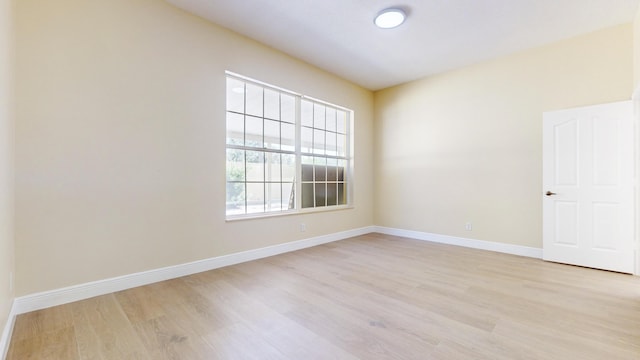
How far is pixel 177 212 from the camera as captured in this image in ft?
9.83

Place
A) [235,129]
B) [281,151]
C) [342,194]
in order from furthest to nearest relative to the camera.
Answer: [342,194] < [281,151] < [235,129]

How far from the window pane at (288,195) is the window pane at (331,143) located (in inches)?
45.1

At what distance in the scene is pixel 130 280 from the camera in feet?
8.73

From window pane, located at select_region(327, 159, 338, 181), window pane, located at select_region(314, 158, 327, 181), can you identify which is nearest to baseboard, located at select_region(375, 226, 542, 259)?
window pane, located at select_region(327, 159, 338, 181)

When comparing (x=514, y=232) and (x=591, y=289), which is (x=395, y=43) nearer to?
(x=514, y=232)

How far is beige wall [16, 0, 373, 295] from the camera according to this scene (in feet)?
7.34

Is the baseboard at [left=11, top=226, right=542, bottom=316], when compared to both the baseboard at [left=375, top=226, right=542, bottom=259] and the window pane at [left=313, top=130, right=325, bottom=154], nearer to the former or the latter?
Result: the baseboard at [left=375, top=226, right=542, bottom=259]

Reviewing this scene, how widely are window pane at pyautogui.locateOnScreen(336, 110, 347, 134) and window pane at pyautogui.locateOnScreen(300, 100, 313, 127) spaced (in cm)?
74

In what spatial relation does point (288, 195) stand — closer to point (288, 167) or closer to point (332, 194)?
point (288, 167)

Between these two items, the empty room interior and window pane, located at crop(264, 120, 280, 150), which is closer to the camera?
the empty room interior

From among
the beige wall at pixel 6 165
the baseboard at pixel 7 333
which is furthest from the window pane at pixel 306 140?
the baseboard at pixel 7 333

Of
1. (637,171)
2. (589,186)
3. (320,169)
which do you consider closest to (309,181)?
(320,169)

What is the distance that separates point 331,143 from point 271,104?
4.89ft

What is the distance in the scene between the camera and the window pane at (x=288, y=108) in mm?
4191
